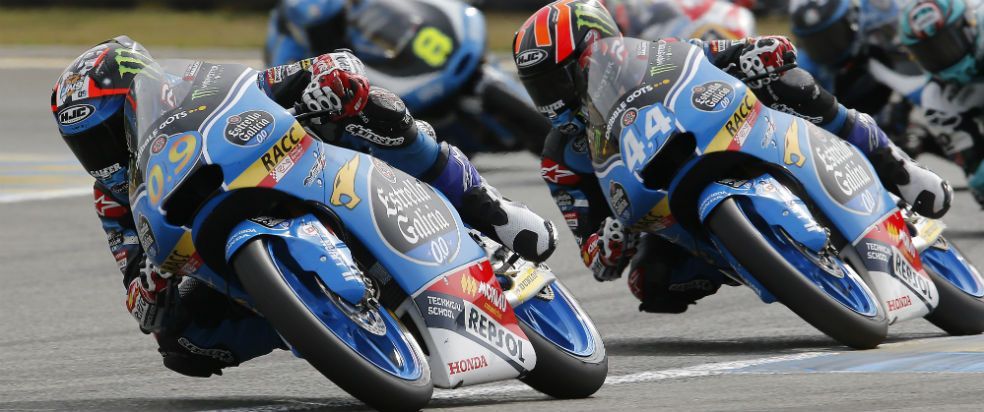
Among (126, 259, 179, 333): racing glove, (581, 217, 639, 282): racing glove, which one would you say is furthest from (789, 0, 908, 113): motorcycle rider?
(126, 259, 179, 333): racing glove

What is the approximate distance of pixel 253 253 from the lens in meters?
5.16

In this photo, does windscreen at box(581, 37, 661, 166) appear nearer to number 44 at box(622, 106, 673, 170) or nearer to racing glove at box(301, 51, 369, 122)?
number 44 at box(622, 106, 673, 170)

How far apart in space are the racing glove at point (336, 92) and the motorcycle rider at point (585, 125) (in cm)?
148

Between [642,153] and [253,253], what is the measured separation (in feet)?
6.54

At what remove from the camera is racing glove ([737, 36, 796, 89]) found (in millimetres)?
7023

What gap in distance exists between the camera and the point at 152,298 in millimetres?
6070

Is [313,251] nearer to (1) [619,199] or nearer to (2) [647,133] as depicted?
(2) [647,133]

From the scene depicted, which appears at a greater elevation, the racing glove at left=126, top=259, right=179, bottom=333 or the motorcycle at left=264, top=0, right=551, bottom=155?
the racing glove at left=126, top=259, right=179, bottom=333

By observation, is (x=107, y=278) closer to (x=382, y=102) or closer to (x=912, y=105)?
(x=382, y=102)

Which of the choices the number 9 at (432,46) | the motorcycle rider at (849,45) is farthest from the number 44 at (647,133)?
the number 9 at (432,46)

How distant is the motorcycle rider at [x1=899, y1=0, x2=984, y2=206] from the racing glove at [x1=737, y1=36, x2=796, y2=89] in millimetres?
3349

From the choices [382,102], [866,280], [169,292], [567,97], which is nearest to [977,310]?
[866,280]

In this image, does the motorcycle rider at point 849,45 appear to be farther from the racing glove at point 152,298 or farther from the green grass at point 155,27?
the green grass at point 155,27

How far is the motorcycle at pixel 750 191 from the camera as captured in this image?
6488 mm
